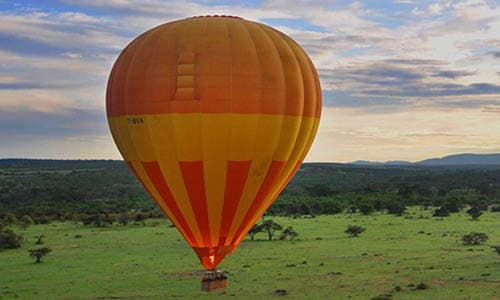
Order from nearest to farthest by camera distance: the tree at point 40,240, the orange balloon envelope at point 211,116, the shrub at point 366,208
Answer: the orange balloon envelope at point 211,116 < the tree at point 40,240 < the shrub at point 366,208

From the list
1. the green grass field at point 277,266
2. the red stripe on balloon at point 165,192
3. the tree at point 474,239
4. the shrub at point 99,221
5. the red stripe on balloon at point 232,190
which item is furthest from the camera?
the shrub at point 99,221

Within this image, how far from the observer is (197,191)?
2070cm

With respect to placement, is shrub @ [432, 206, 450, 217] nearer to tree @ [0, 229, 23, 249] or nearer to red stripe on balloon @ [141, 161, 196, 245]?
tree @ [0, 229, 23, 249]

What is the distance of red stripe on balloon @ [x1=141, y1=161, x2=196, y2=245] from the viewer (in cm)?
2103

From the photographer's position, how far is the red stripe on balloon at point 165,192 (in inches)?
828

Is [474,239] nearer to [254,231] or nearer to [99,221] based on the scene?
[254,231]

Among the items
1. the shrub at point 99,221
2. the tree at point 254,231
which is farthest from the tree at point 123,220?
the tree at point 254,231

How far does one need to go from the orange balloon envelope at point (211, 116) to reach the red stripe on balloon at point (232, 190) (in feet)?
0.11

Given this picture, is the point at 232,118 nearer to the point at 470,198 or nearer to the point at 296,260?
the point at 296,260

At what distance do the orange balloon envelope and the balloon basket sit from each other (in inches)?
16.4

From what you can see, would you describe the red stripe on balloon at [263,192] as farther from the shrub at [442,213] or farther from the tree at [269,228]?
the shrub at [442,213]

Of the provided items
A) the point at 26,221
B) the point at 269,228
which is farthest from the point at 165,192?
the point at 26,221

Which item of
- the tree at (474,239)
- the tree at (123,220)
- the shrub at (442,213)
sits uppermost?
the tree at (123,220)

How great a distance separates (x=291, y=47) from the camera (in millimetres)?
21594
